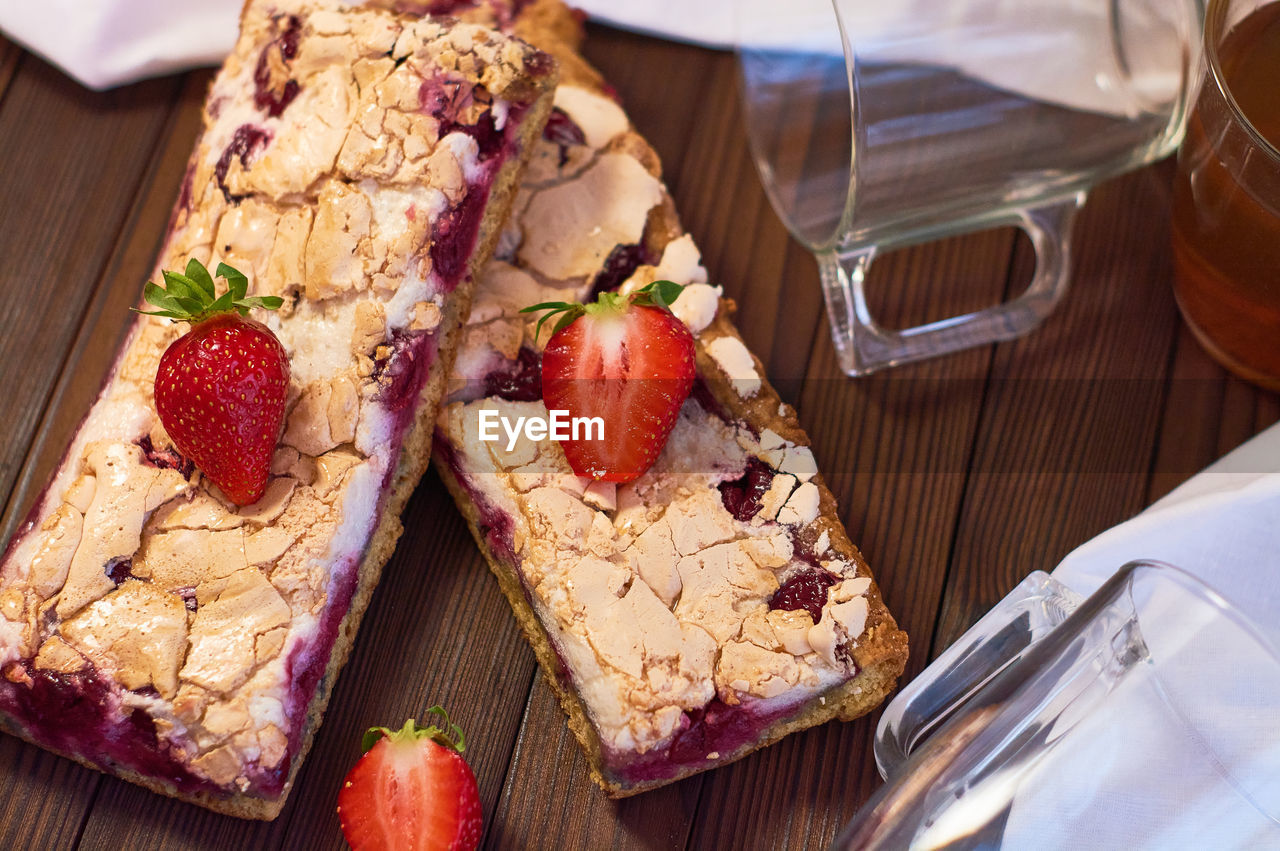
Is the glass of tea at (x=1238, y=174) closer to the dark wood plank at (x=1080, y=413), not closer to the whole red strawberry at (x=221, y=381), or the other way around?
the dark wood plank at (x=1080, y=413)

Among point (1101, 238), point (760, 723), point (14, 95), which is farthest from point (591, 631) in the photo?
point (14, 95)

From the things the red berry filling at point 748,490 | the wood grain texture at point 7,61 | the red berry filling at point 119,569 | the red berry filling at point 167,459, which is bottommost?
the red berry filling at point 119,569

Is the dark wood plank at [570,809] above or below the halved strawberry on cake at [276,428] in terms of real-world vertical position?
below

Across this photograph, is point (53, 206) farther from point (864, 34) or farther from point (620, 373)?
point (864, 34)

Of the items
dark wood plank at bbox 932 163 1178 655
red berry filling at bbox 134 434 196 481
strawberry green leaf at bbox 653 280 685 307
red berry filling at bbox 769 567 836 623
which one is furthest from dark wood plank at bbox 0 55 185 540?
dark wood plank at bbox 932 163 1178 655

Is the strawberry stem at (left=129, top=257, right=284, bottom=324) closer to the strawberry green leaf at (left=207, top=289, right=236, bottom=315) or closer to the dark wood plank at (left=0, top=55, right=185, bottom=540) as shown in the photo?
the strawberry green leaf at (left=207, top=289, right=236, bottom=315)

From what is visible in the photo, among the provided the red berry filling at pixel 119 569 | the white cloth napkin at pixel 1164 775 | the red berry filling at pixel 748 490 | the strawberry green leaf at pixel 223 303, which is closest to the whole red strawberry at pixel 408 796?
the red berry filling at pixel 119 569
